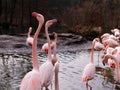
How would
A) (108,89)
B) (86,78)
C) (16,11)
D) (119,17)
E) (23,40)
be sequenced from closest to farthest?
1. (86,78)
2. (108,89)
3. (23,40)
4. (119,17)
5. (16,11)

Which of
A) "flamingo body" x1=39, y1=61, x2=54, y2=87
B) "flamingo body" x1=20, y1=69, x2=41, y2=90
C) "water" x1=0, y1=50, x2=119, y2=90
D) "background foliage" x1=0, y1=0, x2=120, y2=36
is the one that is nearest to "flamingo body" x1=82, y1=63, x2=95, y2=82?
"water" x1=0, y1=50, x2=119, y2=90

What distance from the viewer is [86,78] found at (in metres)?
8.72

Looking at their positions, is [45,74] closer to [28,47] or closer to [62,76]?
[62,76]

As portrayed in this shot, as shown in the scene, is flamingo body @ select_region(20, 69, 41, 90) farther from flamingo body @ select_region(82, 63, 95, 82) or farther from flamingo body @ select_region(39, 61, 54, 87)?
flamingo body @ select_region(82, 63, 95, 82)

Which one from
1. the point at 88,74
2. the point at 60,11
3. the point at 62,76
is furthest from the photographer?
the point at 60,11

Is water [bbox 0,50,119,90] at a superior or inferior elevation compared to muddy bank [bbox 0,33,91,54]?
inferior

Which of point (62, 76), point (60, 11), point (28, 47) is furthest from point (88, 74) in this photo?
point (60, 11)

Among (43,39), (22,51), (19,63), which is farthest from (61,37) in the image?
(19,63)

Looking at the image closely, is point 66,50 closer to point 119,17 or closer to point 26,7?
point 119,17

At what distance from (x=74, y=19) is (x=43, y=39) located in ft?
68.1

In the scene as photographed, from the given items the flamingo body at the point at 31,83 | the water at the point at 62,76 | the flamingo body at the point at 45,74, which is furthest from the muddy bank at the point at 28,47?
the flamingo body at the point at 31,83

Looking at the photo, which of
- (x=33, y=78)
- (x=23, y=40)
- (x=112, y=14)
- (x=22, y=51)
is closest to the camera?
(x=33, y=78)

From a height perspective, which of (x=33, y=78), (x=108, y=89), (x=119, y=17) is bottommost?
(x=108, y=89)

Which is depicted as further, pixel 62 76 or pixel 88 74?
pixel 62 76
